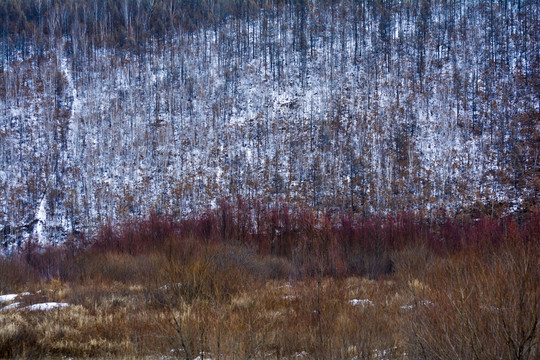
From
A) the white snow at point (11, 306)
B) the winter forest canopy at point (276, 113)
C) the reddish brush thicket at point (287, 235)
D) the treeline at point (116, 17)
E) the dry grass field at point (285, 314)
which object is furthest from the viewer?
the treeline at point (116, 17)

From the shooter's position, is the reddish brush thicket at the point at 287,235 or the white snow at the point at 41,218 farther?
the white snow at the point at 41,218

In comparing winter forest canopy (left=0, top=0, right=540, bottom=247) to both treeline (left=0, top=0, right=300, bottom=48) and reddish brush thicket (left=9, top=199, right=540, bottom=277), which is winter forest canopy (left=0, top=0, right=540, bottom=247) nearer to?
treeline (left=0, top=0, right=300, bottom=48)

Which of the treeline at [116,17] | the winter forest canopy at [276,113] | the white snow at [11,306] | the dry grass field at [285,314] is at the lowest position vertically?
the white snow at [11,306]

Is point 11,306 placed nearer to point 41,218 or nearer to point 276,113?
point 41,218

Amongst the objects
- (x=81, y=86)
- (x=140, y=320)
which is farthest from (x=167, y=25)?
(x=140, y=320)

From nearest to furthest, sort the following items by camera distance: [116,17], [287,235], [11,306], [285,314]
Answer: [285,314] < [11,306] < [287,235] < [116,17]

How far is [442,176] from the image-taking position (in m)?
33.2

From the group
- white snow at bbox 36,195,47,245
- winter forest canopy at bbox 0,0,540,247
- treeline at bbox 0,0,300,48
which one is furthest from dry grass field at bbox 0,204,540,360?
treeline at bbox 0,0,300,48

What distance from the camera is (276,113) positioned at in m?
40.0

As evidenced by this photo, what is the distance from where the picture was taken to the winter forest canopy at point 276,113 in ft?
111

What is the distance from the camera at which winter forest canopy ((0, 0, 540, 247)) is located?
33.7 meters

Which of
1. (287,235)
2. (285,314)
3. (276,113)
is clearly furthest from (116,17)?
(285,314)

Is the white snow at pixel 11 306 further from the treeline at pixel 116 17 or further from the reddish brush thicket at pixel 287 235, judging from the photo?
the treeline at pixel 116 17

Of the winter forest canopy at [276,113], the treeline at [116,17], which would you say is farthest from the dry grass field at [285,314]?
the treeline at [116,17]
